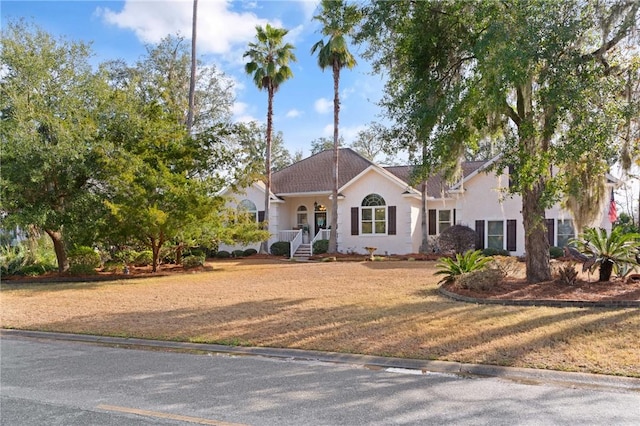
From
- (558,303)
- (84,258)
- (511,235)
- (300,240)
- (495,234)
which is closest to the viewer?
(558,303)

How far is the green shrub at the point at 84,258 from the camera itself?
17.7 m

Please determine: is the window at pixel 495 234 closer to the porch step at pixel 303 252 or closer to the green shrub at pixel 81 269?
the porch step at pixel 303 252

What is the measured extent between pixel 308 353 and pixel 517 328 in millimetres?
3399

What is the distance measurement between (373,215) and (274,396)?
21151 millimetres

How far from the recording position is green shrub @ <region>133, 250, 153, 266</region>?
20672mm

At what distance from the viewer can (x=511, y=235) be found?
2292 cm

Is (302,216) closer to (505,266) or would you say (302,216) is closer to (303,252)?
(303,252)

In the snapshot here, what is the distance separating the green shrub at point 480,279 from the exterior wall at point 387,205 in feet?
45.3

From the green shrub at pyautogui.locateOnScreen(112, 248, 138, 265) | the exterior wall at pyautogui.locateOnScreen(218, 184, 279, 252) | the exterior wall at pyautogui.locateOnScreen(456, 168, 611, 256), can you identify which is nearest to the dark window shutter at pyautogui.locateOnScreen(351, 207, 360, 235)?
the exterior wall at pyautogui.locateOnScreen(218, 184, 279, 252)

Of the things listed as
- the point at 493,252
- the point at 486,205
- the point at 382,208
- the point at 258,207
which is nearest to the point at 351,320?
the point at 493,252

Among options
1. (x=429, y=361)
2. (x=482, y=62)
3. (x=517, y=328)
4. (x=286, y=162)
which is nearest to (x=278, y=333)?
(x=429, y=361)

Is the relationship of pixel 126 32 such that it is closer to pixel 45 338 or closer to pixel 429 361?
pixel 45 338

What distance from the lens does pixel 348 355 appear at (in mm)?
6727

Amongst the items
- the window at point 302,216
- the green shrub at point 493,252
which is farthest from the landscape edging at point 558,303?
the window at point 302,216
